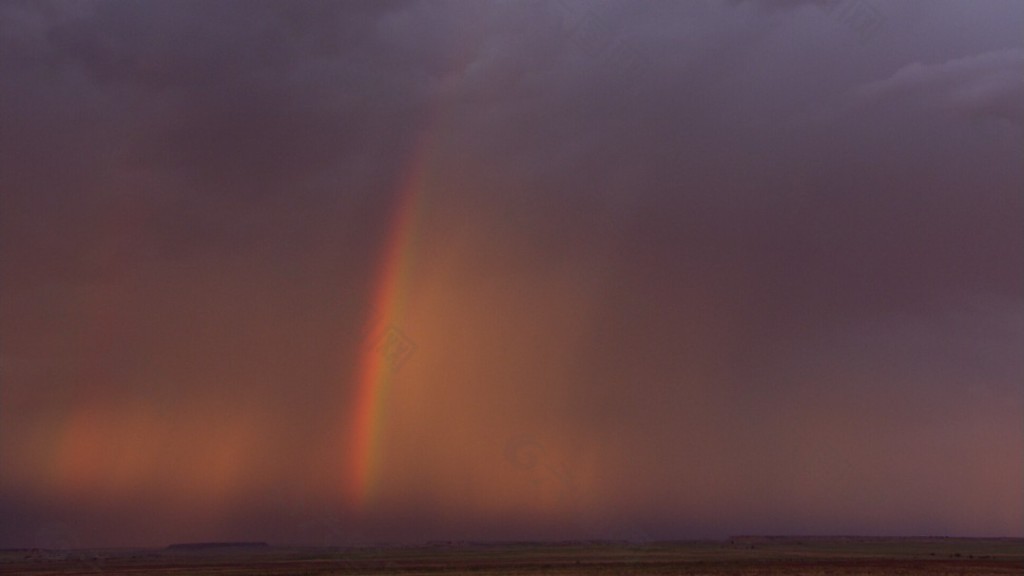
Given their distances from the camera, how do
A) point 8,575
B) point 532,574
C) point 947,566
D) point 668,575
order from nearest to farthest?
point 668,575
point 532,574
point 947,566
point 8,575

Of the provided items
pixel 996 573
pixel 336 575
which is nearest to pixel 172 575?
pixel 336 575

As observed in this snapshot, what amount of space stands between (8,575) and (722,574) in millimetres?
69719

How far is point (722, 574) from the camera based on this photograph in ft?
240

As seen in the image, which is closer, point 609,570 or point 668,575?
point 668,575

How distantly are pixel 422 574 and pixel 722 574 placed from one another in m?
25.8

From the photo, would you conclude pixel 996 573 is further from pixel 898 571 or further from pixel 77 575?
pixel 77 575

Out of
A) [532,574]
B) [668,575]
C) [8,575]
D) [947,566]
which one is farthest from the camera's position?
[8,575]

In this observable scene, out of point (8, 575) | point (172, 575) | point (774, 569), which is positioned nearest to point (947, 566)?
point (774, 569)

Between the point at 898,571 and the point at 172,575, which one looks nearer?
the point at 898,571

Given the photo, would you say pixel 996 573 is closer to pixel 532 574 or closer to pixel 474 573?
pixel 532 574

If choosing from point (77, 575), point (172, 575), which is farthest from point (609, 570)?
point (77, 575)

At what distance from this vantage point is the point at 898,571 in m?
79.1

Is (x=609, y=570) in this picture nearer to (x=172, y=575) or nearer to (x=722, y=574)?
(x=722, y=574)

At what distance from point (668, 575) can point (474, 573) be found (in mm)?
17382
